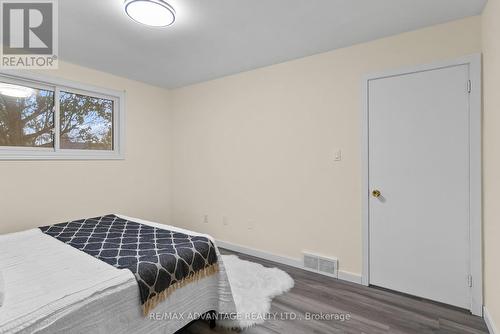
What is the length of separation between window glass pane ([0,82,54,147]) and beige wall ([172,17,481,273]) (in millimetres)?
1706

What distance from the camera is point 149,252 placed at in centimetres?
174

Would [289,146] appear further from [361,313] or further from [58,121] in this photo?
[58,121]

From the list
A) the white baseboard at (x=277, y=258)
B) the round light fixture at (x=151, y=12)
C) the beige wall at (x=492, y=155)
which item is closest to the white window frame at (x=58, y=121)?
the round light fixture at (x=151, y=12)

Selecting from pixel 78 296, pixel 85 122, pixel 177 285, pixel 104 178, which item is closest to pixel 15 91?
pixel 85 122

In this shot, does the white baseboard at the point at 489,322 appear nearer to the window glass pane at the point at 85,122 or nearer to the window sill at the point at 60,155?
the window sill at the point at 60,155

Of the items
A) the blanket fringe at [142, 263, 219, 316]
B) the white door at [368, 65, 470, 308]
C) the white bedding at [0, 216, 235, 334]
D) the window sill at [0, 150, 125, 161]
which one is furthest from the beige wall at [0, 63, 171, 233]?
the white door at [368, 65, 470, 308]

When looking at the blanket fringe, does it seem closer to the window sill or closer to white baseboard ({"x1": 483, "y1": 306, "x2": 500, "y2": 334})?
white baseboard ({"x1": 483, "y1": 306, "x2": 500, "y2": 334})

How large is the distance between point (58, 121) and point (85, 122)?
349 millimetres

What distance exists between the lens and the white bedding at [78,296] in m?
1.14

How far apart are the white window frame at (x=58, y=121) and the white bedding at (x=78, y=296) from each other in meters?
1.28

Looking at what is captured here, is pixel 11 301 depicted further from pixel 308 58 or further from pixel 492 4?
pixel 492 4

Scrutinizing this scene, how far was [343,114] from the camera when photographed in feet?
8.84

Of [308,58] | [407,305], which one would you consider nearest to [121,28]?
[308,58]

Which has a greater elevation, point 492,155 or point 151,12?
point 151,12
